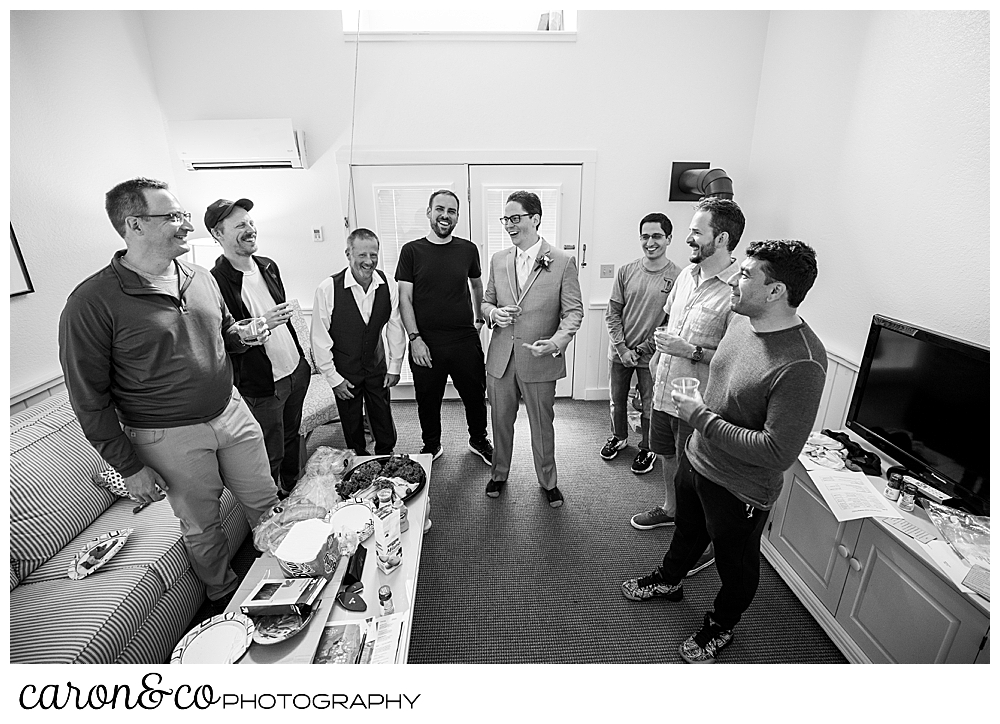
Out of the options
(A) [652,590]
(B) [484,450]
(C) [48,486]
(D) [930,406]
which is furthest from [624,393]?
(C) [48,486]

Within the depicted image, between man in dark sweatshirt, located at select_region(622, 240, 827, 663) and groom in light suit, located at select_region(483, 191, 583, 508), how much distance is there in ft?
2.62

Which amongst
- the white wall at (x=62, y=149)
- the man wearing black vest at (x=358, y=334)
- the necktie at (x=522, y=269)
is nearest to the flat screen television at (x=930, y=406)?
the necktie at (x=522, y=269)

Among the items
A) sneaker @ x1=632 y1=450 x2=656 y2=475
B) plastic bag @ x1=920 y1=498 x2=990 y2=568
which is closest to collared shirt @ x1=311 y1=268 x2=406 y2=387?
sneaker @ x1=632 y1=450 x2=656 y2=475

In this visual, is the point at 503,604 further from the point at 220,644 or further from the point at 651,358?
the point at 651,358

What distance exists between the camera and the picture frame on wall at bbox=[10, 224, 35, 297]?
203cm

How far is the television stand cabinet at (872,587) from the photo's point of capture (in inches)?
48.7

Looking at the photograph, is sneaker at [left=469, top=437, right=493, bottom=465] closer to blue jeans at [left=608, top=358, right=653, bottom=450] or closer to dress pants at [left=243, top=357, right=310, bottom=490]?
blue jeans at [left=608, top=358, right=653, bottom=450]

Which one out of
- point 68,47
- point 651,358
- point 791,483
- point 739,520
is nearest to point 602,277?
point 651,358

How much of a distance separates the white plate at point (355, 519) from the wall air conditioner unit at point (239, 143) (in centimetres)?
259

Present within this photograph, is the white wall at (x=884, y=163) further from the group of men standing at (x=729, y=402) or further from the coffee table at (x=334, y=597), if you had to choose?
the coffee table at (x=334, y=597)

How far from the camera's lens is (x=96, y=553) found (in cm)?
156

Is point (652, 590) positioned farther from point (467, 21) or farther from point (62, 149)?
point (467, 21)

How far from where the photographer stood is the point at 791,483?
1.82m
